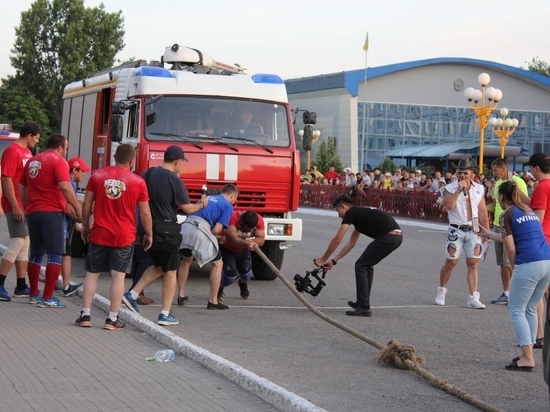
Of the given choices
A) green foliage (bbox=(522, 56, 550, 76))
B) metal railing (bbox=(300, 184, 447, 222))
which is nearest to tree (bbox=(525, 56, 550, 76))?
green foliage (bbox=(522, 56, 550, 76))

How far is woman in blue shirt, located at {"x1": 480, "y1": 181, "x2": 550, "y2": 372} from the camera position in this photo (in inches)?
338

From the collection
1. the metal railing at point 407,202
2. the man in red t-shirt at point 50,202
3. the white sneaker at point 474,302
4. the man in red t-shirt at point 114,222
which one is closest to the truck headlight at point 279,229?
the white sneaker at point 474,302

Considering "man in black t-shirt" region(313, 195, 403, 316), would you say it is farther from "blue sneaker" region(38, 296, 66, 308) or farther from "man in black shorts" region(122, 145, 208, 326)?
"blue sneaker" region(38, 296, 66, 308)

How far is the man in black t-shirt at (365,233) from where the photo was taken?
480 inches

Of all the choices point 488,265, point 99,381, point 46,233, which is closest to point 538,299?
point 99,381

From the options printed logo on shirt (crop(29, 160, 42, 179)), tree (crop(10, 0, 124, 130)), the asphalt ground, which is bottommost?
the asphalt ground

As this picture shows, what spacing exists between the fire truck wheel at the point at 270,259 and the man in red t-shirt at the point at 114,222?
17.9ft

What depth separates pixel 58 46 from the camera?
77500mm

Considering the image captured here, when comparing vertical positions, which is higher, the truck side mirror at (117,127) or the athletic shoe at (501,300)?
the truck side mirror at (117,127)

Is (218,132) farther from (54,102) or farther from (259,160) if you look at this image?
(54,102)

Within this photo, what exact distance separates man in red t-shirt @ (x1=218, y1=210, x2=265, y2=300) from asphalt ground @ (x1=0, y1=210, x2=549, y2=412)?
431 mm

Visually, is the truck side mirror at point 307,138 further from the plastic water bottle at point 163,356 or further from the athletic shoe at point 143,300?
the plastic water bottle at point 163,356

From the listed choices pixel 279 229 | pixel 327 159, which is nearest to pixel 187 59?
pixel 279 229

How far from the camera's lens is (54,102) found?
77.1 metres
